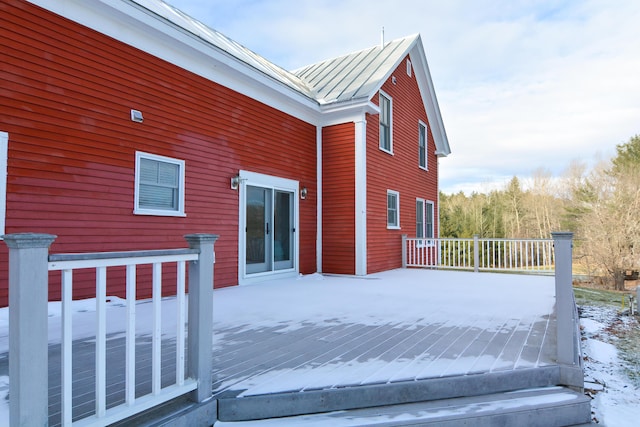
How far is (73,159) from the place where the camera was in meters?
4.52

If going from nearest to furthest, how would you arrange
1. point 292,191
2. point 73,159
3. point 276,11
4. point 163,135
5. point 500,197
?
point 73,159
point 163,135
point 292,191
point 276,11
point 500,197

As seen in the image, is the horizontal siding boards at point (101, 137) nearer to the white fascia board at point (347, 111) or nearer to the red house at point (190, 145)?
the red house at point (190, 145)

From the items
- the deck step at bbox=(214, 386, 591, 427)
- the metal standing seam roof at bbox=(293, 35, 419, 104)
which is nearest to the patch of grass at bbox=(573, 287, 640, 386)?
the deck step at bbox=(214, 386, 591, 427)

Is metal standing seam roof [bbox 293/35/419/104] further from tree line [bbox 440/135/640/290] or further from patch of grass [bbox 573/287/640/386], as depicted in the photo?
tree line [bbox 440/135/640/290]

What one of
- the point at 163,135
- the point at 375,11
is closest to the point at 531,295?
the point at 163,135

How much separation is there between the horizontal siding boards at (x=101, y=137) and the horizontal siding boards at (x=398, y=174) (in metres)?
3.24

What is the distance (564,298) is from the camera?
2.65 metres

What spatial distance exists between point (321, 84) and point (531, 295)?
6.99 metres

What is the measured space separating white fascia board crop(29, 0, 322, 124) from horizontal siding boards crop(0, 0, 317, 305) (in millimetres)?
126

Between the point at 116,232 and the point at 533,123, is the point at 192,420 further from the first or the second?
the point at 533,123

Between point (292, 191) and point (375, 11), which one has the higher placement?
point (375, 11)

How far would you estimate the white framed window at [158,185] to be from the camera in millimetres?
5277

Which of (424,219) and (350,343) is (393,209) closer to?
(424,219)

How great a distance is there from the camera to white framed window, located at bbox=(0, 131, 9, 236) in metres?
3.94
